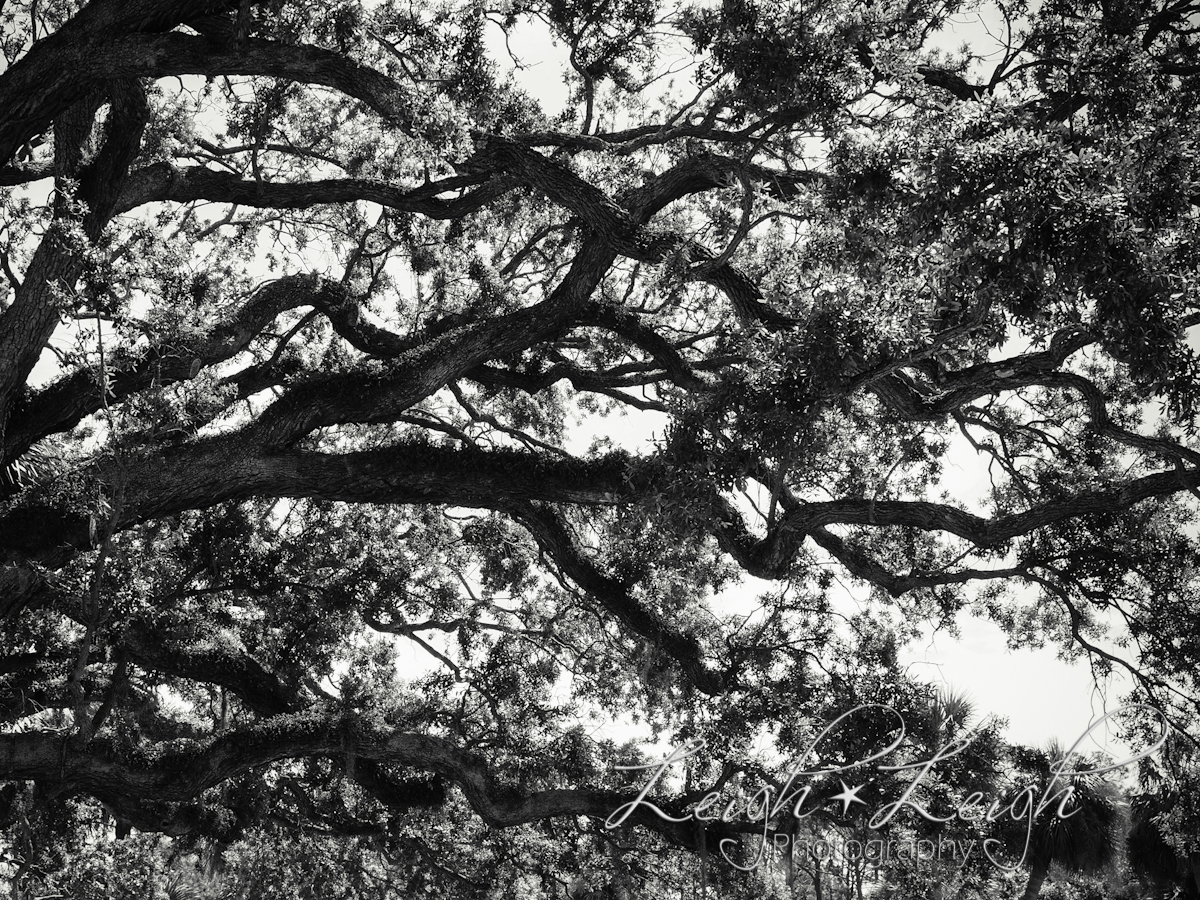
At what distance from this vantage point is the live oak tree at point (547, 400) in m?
5.31

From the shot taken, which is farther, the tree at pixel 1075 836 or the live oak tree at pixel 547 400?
the tree at pixel 1075 836

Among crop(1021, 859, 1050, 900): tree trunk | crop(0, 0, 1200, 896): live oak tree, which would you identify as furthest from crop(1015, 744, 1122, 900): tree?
crop(0, 0, 1200, 896): live oak tree

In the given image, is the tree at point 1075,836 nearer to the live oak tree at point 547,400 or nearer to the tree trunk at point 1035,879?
the tree trunk at point 1035,879

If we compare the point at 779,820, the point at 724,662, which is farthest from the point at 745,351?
the point at 779,820

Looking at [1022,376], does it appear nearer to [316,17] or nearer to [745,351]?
[745,351]

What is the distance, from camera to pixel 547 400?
1233 cm

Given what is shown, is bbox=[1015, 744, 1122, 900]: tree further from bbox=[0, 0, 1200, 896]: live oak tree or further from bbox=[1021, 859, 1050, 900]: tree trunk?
bbox=[0, 0, 1200, 896]: live oak tree

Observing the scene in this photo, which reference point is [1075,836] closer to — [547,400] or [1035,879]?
[1035,879]

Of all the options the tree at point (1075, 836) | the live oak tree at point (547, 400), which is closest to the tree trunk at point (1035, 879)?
the tree at point (1075, 836)

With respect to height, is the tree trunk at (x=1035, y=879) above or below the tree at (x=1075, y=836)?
below

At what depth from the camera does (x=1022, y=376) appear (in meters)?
6.28

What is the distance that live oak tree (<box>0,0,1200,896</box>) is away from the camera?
5312mm

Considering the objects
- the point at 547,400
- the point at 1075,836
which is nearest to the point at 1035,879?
the point at 1075,836

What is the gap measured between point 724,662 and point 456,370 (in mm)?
3829
